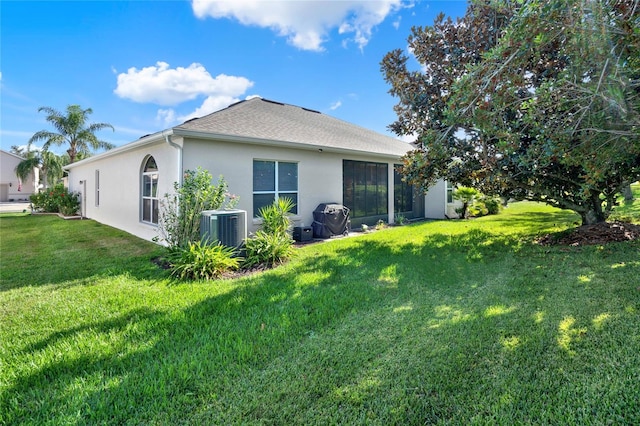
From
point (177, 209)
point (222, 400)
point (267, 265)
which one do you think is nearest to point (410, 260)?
point (267, 265)

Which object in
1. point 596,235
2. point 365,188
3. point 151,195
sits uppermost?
point 365,188

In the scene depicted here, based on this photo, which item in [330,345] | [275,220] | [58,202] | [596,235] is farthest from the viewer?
[58,202]

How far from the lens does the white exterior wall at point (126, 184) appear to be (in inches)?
322

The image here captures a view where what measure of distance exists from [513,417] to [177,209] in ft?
23.5

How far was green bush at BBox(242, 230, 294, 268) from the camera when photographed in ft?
21.6

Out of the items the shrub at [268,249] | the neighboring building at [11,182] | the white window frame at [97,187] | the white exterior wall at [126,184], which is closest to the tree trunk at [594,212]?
the shrub at [268,249]

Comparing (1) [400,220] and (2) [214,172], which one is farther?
(1) [400,220]

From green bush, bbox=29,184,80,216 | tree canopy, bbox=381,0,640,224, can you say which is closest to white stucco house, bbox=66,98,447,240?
tree canopy, bbox=381,0,640,224

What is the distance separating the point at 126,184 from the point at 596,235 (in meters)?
14.4

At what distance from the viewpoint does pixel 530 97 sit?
17.8ft

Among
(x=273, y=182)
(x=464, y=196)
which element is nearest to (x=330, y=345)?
(x=273, y=182)

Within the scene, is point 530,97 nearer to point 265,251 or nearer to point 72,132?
point 265,251

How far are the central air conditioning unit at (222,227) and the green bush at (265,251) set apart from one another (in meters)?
0.30

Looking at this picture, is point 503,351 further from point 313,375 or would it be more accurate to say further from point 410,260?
point 410,260
